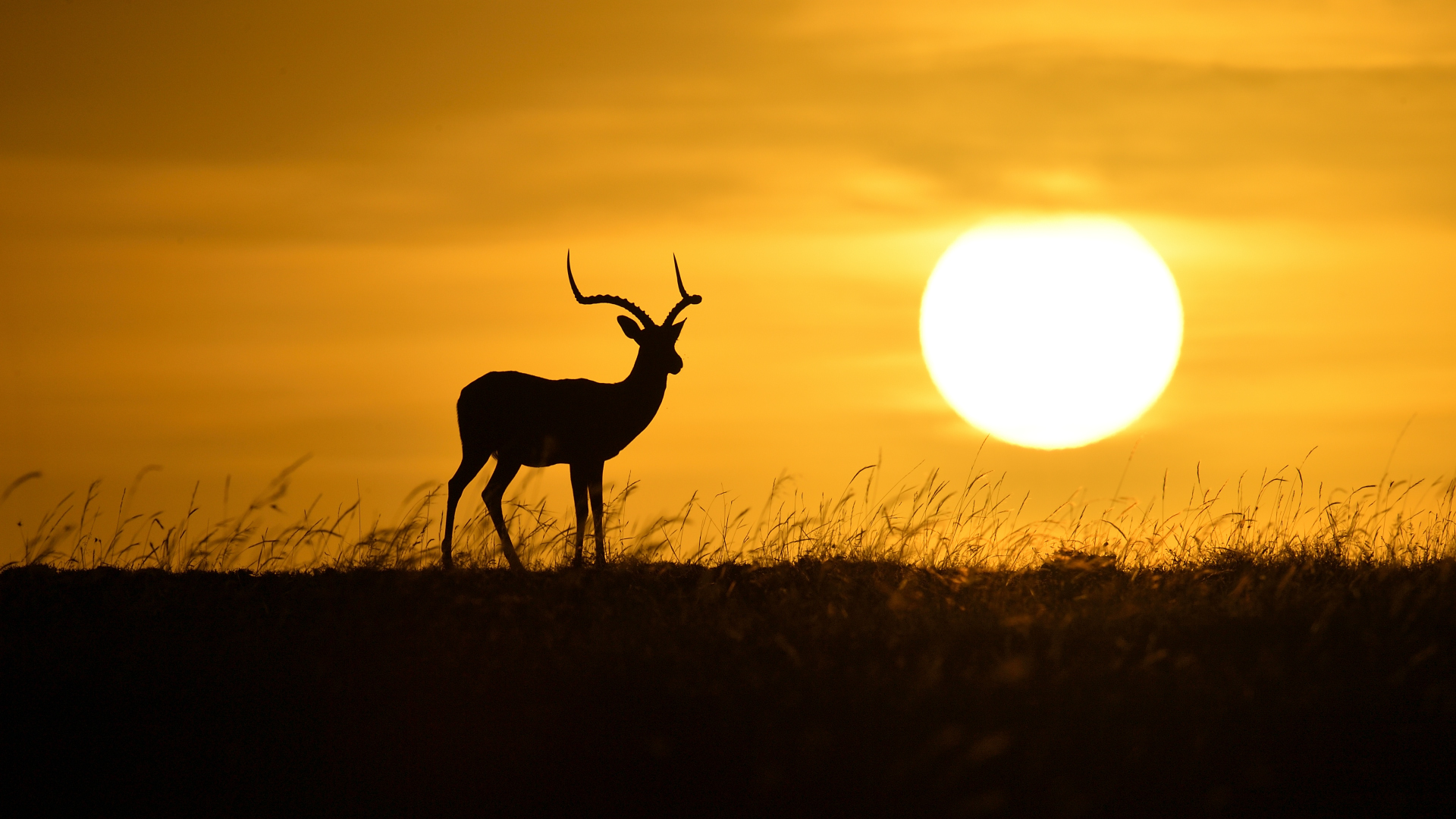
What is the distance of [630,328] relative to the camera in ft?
50.0

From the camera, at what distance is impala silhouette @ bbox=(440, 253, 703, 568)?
47.4 ft

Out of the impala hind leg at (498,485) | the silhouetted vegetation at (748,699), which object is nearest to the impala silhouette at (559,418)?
the impala hind leg at (498,485)

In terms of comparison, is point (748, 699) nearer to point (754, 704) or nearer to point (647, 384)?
point (754, 704)

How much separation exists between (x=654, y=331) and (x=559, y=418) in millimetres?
1491

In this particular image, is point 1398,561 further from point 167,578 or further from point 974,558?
point 167,578

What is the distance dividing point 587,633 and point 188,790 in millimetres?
2898

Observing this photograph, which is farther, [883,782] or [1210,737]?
[1210,737]

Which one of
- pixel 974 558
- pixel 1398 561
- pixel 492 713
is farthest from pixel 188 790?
pixel 1398 561

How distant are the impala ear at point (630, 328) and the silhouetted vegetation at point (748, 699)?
17.6 ft

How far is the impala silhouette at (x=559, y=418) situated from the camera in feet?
47.4

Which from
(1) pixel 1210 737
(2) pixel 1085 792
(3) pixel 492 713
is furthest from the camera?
(3) pixel 492 713

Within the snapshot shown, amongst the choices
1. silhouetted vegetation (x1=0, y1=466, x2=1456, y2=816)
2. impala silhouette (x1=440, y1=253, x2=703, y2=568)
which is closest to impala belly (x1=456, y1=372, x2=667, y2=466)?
impala silhouette (x1=440, y1=253, x2=703, y2=568)

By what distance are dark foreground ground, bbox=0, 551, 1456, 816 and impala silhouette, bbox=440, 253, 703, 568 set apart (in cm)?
458

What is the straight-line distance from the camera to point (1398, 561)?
10.8m
